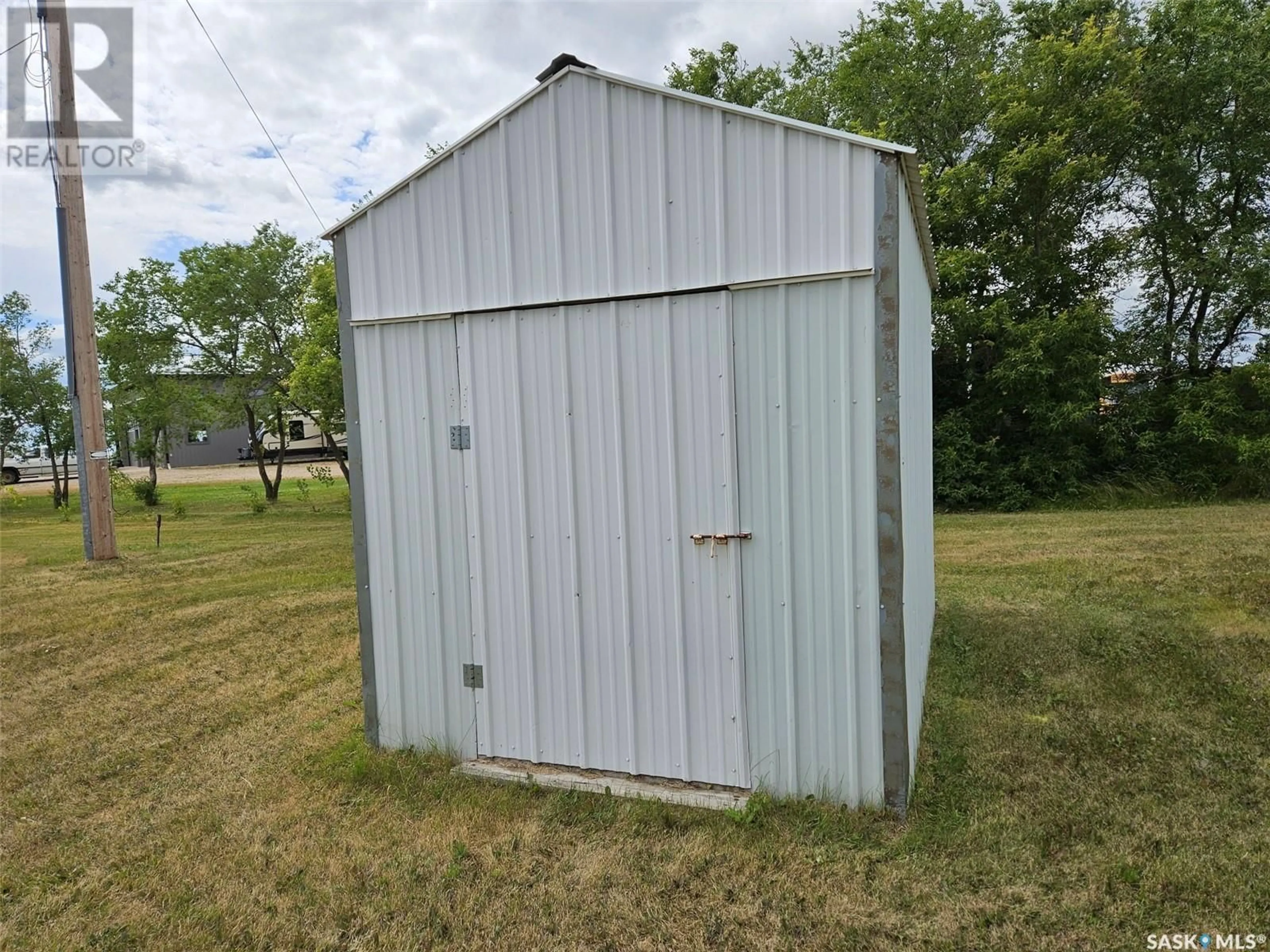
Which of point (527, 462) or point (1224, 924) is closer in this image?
point (1224, 924)

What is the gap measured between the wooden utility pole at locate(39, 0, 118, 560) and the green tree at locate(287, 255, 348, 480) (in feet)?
17.6

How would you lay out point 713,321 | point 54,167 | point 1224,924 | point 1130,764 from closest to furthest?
1. point 1224,924
2. point 713,321
3. point 1130,764
4. point 54,167

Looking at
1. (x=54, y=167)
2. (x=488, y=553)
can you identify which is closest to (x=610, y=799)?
(x=488, y=553)

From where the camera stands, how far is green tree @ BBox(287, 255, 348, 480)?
50.3 feet

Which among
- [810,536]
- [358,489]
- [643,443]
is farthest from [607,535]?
[358,489]

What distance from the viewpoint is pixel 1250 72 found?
1246 cm

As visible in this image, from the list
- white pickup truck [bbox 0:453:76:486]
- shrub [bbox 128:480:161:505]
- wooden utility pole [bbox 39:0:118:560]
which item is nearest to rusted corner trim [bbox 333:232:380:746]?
wooden utility pole [bbox 39:0:118:560]

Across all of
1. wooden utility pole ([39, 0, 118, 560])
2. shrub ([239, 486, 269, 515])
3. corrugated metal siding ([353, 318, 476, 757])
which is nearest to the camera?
corrugated metal siding ([353, 318, 476, 757])

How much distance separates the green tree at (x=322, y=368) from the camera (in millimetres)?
15344

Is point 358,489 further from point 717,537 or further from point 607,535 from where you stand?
point 717,537

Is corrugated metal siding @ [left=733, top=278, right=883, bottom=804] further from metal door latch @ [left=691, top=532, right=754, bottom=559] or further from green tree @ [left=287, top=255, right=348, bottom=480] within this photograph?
green tree @ [left=287, top=255, right=348, bottom=480]

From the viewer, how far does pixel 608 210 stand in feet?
10.5

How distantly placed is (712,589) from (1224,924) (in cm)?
199

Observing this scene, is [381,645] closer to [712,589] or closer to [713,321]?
[712,589]
